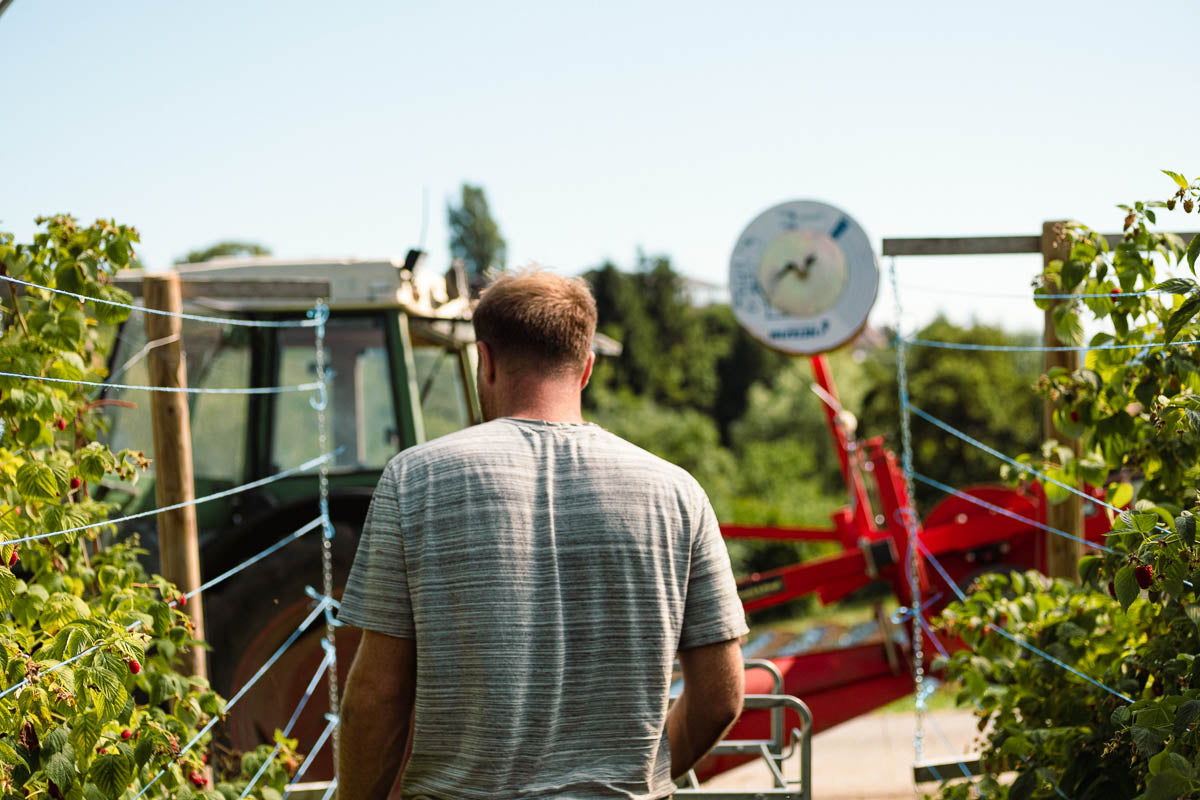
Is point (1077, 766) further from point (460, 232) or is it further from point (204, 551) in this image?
point (460, 232)

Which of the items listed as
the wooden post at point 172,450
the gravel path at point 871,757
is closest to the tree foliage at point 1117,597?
the wooden post at point 172,450

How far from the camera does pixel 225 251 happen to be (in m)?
31.7

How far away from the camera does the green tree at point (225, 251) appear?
29.5m

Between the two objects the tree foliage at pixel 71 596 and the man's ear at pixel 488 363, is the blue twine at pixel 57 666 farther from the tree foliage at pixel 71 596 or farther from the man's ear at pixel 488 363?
the man's ear at pixel 488 363

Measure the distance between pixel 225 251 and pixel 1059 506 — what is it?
102ft

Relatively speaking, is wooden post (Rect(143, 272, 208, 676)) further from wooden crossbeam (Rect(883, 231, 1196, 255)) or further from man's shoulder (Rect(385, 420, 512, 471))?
wooden crossbeam (Rect(883, 231, 1196, 255))

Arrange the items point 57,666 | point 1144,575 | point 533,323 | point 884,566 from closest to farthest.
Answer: point 533,323 < point 57,666 < point 1144,575 < point 884,566

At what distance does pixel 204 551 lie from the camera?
408 cm

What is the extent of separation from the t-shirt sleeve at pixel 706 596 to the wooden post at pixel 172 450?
5.49 feet

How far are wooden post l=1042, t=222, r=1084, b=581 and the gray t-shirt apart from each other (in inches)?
70.1

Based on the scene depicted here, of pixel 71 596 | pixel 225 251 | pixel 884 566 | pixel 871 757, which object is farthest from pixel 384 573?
pixel 225 251

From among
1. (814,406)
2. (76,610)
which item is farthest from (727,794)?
(814,406)

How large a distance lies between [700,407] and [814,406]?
3587 mm

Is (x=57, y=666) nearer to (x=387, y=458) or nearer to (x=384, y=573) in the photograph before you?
(x=384, y=573)
